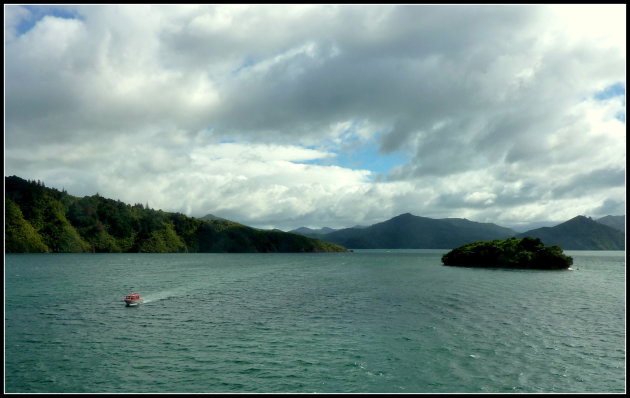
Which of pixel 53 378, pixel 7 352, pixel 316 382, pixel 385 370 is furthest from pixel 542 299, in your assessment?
pixel 7 352

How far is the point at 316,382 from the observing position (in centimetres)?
4172

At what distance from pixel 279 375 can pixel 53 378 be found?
987 inches

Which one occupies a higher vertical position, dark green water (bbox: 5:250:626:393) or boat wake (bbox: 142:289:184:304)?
dark green water (bbox: 5:250:626:393)

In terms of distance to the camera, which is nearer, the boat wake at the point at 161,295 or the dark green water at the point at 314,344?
the dark green water at the point at 314,344

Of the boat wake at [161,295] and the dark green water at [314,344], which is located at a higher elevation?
the dark green water at [314,344]

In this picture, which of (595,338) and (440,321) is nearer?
(595,338)

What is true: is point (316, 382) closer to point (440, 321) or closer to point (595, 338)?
point (440, 321)

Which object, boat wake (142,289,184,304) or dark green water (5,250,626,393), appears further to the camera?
boat wake (142,289,184,304)

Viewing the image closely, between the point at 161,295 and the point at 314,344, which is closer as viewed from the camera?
the point at 314,344

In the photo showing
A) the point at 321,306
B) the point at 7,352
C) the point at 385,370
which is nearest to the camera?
the point at 385,370

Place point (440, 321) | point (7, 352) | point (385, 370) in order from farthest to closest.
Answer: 1. point (440, 321)
2. point (7, 352)
3. point (385, 370)

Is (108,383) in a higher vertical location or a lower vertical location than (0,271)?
lower

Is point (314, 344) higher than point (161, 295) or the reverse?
higher

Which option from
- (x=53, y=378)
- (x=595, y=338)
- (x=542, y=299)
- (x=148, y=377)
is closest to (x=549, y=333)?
(x=595, y=338)
